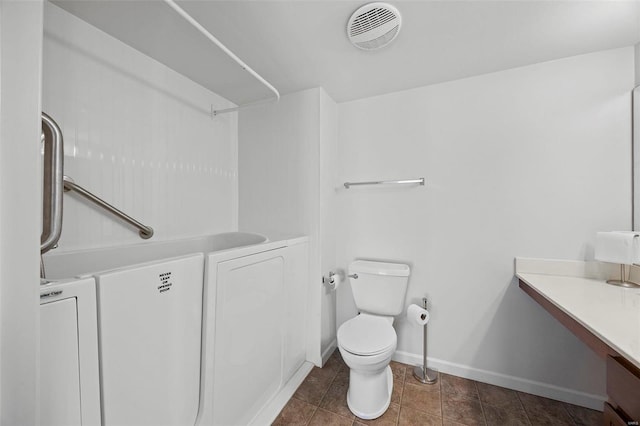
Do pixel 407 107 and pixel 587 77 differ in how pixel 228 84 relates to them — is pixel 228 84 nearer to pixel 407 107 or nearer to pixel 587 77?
pixel 407 107

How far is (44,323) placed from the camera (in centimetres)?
65

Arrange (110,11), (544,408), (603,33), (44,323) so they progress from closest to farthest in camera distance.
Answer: (44,323), (110,11), (603,33), (544,408)

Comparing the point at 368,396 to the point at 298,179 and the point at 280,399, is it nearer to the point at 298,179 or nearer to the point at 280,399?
the point at 280,399

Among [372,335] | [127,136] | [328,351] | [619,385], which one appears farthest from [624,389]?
[127,136]

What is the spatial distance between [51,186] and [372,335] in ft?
5.21

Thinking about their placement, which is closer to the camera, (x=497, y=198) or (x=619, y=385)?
(x=619, y=385)

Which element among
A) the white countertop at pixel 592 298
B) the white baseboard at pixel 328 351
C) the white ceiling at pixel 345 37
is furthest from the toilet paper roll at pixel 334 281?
the white ceiling at pixel 345 37

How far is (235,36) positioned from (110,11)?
1.88 ft

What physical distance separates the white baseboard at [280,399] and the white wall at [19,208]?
1132 millimetres

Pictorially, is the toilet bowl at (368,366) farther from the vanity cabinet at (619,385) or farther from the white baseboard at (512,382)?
the vanity cabinet at (619,385)

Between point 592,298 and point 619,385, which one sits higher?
point 592,298

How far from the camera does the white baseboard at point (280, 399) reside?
137 cm

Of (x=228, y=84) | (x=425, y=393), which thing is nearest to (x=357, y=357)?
(x=425, y=393)

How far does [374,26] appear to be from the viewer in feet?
4.09
